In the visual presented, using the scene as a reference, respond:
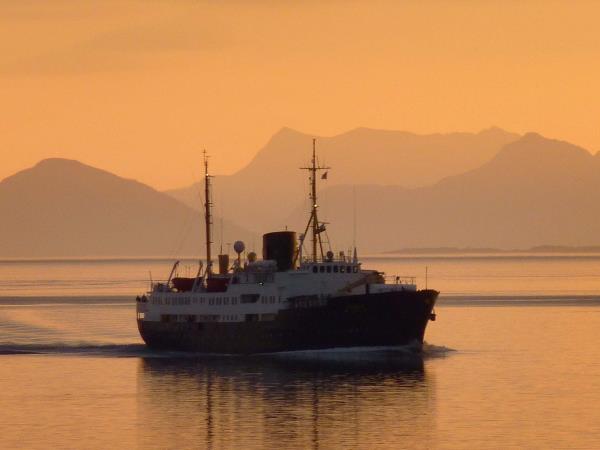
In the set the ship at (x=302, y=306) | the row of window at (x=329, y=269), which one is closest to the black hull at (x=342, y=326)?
the ship at (x=302, y=306)

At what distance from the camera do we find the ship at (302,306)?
99375 mm

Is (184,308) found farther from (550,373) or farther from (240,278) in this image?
(550,373)

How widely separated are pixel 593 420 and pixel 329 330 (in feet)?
104

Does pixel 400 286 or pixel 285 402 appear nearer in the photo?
pixel 285 402

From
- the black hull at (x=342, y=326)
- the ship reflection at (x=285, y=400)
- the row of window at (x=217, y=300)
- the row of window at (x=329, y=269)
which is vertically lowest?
the ship reflection at (x=285, y=400)

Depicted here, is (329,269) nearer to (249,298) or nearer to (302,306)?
(302,306)

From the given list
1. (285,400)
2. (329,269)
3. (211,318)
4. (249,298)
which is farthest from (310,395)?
(211,318)

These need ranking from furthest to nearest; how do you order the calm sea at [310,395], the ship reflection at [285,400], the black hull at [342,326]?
1. the black hull at [342,326]
2. the ship reflection at [285,400]
3. the calm sea at [310,395]

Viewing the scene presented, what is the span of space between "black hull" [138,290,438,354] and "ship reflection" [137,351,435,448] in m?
0.96

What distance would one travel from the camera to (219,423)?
72438 mm

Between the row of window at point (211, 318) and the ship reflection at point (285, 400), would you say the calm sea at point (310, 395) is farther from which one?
the row of window at point (211, 318)

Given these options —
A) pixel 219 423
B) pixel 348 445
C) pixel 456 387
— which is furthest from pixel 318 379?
pixel 348 445

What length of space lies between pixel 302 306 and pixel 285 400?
19225mm

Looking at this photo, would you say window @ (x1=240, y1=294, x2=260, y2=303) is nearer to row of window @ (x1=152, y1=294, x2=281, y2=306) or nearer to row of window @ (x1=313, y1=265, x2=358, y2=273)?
row of window @ (x1=152, y1=294, x2=281, y2=306)
